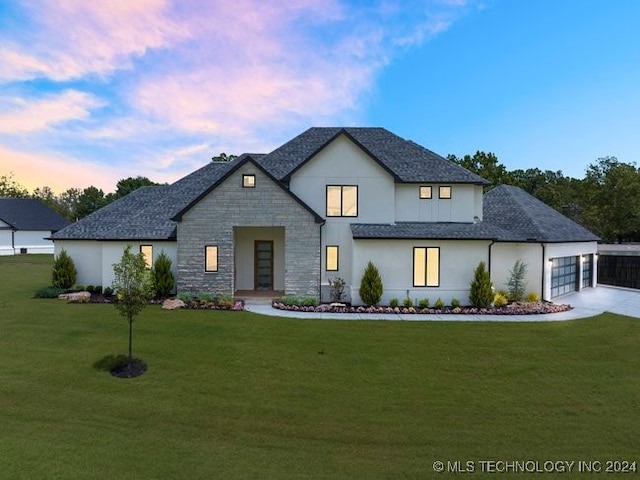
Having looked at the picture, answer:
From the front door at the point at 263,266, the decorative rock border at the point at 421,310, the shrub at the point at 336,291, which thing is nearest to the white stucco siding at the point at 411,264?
the shrub at the point at 336,291

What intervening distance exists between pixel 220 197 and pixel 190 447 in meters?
13.5

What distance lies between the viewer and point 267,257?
21.1 meters

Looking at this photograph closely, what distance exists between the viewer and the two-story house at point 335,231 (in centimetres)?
1833

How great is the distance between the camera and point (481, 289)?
17781 millimetres

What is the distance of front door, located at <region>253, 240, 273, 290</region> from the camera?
21.0 metres

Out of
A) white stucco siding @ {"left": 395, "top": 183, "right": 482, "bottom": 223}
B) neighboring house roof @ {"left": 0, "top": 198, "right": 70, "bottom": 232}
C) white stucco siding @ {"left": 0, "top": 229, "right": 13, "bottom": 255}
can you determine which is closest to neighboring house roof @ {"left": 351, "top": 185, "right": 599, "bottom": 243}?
white stucco siding @ {"left": 395, "top": 183, "right": 482, "bottom": 223}

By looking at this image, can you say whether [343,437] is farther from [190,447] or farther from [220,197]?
[220,197]

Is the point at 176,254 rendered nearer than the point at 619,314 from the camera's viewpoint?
No

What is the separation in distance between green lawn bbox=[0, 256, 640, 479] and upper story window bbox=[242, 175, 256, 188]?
23.8ft

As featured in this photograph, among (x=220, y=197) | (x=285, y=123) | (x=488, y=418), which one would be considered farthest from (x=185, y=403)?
(x=285, y=123)

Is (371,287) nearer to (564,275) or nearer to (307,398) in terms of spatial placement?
(307,398)

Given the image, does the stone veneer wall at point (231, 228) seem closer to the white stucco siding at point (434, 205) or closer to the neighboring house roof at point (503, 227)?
the neighboring house roof at point (503, 227)

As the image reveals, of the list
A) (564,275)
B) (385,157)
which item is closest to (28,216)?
(385,157)

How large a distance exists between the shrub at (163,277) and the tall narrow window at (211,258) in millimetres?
2287
